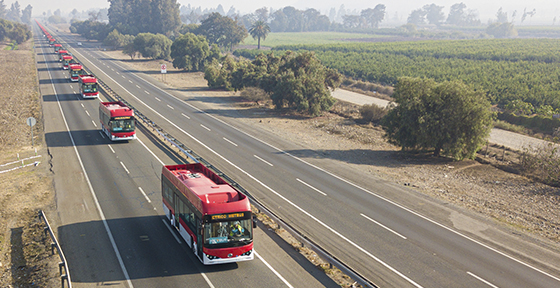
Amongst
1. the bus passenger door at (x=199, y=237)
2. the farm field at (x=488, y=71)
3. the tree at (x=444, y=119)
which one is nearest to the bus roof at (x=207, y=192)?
the bus passenger door at (x=199, y=237)

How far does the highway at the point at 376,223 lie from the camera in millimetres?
16672

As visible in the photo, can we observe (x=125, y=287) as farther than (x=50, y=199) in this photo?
No

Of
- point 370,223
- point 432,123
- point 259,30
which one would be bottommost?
point 370,223

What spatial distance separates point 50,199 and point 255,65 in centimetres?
4437

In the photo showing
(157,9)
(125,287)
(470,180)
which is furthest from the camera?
(157,9)

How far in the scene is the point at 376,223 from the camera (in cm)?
2119

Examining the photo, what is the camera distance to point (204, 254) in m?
15.3

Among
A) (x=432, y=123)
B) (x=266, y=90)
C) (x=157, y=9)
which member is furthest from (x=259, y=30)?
(x=432, y=123)

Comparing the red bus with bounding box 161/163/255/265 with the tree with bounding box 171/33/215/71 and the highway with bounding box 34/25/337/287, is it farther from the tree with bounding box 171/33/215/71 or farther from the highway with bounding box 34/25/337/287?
the tree with bounding box 171/33/215/71

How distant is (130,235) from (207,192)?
17.4 feet

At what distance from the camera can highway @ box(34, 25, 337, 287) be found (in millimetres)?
15469

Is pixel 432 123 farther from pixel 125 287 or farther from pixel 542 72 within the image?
pixel 542 72

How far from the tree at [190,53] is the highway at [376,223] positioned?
56009 mm

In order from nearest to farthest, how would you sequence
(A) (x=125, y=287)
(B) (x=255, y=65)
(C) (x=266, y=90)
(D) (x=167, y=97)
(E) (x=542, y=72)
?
(A) (x=125, y=287) → (C) (x=266, y=90) → (D) (x=167, y=97) → (B) (x=255, y=65) → (E) (x=542, y=72)
